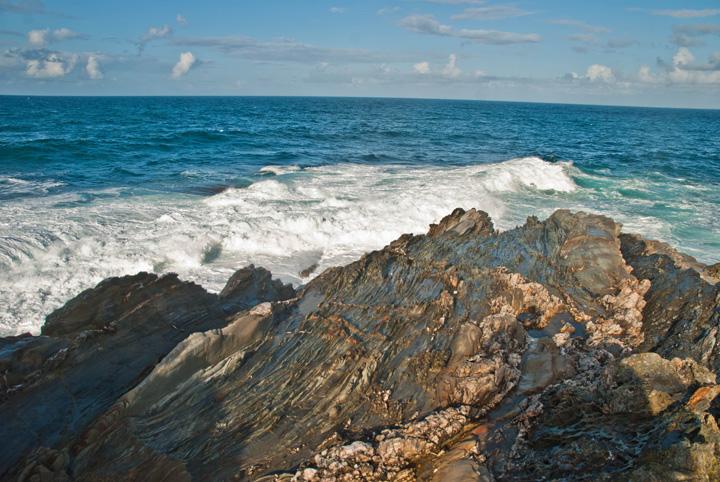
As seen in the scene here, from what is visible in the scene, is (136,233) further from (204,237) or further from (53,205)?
(53,205)

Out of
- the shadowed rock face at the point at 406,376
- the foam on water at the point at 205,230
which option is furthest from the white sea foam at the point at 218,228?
the shadowed rock face at the point at 406,376

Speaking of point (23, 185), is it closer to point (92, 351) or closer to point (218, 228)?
point (218, 228)

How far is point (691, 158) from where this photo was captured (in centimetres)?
3797

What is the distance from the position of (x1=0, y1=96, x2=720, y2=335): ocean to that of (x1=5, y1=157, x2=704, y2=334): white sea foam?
54 mm

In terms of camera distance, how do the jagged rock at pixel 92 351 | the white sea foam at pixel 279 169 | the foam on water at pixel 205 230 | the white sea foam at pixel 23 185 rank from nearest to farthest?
the jagged rock at pixel 92 351
the foam on water at pixel 205 230
the white sea foam at pixel 23 185
the white sea foam at pixel 279 169

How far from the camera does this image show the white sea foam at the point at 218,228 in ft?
38.2

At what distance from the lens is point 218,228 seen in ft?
48.2

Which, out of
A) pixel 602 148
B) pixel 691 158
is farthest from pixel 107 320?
pixel 602 148

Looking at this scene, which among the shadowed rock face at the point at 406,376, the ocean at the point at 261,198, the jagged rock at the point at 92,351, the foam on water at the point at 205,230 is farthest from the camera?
the ocean at the point at 261,198

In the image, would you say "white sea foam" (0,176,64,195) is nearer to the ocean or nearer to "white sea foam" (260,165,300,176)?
the ocean

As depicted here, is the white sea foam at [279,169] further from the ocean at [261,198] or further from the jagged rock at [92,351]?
the jagged rock at [92,351]

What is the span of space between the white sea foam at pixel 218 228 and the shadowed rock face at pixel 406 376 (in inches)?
182

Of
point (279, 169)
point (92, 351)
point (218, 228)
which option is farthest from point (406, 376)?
point (279, 169)

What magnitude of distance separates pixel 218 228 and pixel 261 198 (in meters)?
5.23
